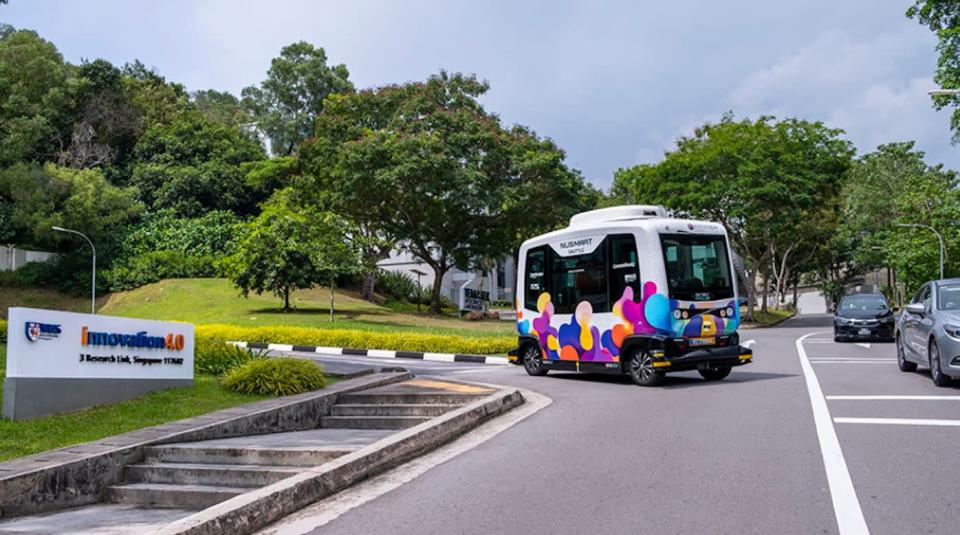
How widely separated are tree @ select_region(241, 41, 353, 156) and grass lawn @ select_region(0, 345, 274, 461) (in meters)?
54.5

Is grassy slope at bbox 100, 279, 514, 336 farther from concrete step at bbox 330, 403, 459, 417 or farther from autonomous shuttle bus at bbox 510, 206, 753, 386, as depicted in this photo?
concrete step at bbox 330, 403, 459, 417

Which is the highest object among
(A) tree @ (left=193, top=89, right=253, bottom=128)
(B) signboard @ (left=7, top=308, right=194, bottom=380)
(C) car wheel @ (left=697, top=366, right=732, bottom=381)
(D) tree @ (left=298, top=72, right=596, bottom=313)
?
(A) tree @ (left=193, top=89, right=253, bottom=128)

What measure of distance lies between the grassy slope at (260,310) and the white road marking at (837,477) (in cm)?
1788

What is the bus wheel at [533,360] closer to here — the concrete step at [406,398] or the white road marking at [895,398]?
the concrete step at [406,398]

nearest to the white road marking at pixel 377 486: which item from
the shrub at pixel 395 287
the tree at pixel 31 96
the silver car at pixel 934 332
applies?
the silver car at pixel 934 332

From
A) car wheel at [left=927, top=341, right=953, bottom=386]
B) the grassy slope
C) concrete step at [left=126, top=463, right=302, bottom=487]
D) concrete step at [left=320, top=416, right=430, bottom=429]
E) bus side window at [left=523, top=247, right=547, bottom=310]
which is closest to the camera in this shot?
concrete step at [left=126, top=463, right=302, bottom=487]

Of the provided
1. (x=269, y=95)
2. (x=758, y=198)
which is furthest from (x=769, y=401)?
(x=269, y=95)

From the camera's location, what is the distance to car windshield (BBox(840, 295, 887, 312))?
24734 mm

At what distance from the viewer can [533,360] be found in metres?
15.7

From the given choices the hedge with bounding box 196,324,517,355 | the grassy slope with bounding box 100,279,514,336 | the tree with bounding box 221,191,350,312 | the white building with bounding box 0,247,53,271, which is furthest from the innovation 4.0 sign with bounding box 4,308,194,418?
the white building with bounding box 0,247,53,271

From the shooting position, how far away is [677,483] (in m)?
6.27

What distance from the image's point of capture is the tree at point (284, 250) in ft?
104

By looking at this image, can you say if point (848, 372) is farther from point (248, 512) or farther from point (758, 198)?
point (758, 198)

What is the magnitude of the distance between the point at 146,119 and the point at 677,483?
5646 centimetres
